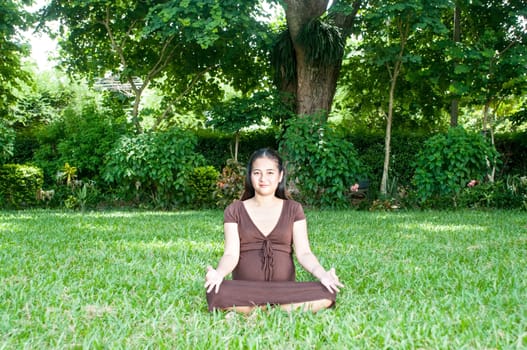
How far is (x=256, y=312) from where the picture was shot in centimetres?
279

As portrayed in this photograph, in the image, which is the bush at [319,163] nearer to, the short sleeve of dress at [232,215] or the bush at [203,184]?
the bush at [203,184]

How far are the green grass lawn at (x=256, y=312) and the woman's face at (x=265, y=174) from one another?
2.30 feet

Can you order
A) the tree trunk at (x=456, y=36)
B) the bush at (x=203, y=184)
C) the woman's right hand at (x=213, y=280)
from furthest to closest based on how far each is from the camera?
the tree trunk at (x=456, y=36), the bush at (x=203, y=184), the woman's right hand at (x=213, y=280)

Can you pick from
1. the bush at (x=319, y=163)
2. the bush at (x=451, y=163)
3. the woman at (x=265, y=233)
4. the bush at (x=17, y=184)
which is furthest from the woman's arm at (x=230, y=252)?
the bush at (x=17, y=184)

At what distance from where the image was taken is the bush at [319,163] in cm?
983

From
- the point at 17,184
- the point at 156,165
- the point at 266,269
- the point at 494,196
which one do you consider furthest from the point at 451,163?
the point at 17,184

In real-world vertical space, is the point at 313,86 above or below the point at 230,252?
above

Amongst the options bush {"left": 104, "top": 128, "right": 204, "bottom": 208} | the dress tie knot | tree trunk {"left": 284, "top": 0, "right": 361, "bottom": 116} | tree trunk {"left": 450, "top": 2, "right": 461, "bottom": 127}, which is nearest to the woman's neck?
the dress tie knot

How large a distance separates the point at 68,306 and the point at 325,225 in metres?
4.43

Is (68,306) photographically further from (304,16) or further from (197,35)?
(304,16)

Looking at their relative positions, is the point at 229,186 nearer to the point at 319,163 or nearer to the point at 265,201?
the point at 319,163

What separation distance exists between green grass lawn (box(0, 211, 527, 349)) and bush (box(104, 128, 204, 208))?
11.2 feet

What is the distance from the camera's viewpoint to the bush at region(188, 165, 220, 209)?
398 inches

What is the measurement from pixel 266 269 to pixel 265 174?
531 millimetres
